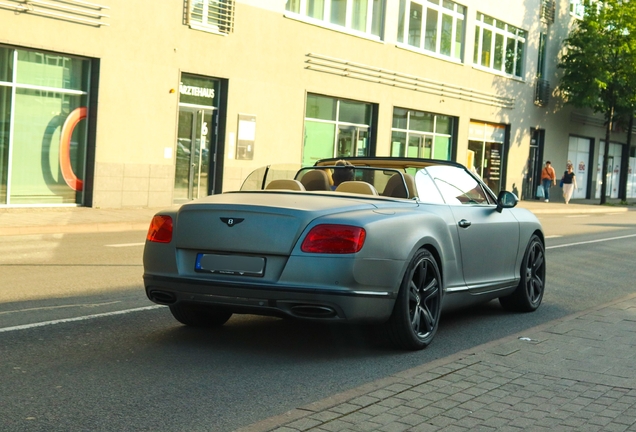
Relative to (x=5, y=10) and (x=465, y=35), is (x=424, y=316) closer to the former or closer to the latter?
(x=5, y=10)

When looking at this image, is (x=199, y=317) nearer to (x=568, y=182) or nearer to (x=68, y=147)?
(x=68, y=147)

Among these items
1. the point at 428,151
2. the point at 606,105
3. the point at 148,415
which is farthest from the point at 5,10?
the point at 606,105

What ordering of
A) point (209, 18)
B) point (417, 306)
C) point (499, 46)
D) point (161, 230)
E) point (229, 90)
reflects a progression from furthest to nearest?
point (499, 46) → point (229, 90) → point (209, 18) → point (417, 306) → point (161, 230)

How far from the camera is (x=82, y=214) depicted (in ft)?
61.4

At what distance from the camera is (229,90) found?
78.1ft

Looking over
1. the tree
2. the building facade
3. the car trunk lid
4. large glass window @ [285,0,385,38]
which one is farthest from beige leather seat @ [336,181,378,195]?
the tree

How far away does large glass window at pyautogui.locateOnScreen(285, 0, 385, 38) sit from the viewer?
2620 cm

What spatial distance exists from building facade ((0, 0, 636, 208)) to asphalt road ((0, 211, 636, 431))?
9.63 metres

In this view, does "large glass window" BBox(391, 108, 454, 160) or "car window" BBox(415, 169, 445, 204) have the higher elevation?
"large glass window" BBox(391, 108, 454, 160)

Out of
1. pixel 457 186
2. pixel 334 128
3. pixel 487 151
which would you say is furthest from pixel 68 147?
pixel 487 151

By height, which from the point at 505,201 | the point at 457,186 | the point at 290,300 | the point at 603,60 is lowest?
the point at 290,300

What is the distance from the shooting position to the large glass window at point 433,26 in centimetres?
3088

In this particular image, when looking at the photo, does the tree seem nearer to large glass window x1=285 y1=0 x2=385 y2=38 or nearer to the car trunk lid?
large glass window x1=285 y1=0 x2=385 y2=38

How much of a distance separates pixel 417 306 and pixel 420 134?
1023 inches
